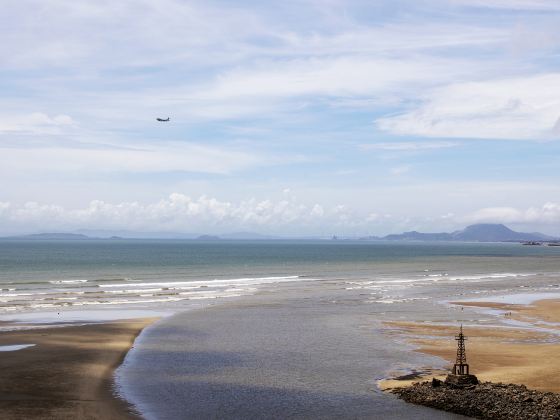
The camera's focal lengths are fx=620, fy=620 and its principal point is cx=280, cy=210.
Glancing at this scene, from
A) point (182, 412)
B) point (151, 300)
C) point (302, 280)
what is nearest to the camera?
point (182, 412)

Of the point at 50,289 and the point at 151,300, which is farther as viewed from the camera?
the point at 50,289

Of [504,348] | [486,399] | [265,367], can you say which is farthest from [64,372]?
[504,348]

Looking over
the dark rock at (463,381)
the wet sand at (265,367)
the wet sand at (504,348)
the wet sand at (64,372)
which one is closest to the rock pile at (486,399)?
the dark rock at (463,381)

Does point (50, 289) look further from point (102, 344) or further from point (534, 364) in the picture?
point (534, 364)

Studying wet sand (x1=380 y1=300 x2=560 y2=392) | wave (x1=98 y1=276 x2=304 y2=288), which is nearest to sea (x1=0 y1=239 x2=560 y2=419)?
wave (x1=98 y1=276 x2=304 y2=288)

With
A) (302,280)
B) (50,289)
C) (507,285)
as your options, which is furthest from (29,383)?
(507,285)

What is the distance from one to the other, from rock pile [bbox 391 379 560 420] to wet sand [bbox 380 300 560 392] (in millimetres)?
2227

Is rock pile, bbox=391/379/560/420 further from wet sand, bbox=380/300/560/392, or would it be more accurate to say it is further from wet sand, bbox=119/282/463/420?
wet sand, bbox=380/300/560/392

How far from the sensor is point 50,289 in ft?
233

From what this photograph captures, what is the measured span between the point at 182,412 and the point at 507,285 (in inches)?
2827

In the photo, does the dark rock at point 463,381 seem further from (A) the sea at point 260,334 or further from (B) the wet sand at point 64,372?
(B) the wet sand at point 64,372

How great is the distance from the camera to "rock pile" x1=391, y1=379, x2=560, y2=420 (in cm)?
2086

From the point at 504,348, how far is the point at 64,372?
23277 mm

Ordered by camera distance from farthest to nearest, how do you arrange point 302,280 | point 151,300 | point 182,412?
point 302,280 < point 151,300 < point 182,412
